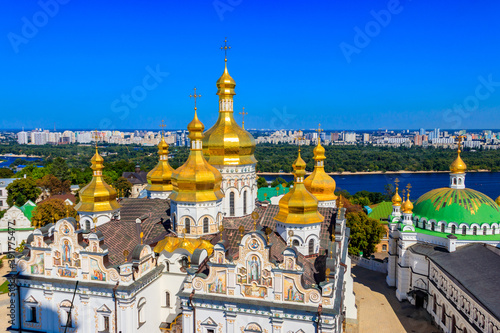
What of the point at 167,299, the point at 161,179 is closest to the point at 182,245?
the point at 167,299

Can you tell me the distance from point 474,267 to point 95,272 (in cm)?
1394

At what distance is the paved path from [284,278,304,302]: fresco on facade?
275 inches

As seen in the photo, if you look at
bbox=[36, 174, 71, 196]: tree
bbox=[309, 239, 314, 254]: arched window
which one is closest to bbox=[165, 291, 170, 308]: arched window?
bbox=[309, 239, 314, 254]: arched window

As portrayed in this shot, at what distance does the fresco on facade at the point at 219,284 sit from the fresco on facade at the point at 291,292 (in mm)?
1833

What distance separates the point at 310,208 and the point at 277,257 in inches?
110

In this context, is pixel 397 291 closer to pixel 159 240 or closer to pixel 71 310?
pixel 159 240

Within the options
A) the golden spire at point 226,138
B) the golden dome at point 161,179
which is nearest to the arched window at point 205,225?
the golden spire at point 226,138

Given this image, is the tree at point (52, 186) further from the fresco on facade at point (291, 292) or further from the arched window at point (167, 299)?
the fresco on facade at point (291, 292)

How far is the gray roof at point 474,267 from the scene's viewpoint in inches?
505

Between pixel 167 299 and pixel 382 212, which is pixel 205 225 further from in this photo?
pixel 382 212

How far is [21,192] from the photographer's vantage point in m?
39.9

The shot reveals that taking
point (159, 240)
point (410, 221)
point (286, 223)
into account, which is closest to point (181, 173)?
point (159, 240)

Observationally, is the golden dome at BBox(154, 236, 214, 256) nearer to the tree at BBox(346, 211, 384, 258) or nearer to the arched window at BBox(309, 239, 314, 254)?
the arched window at BBox(309, 239, 314, 254)

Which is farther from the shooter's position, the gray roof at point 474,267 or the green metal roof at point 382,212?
the green metal roof at point 382,212
